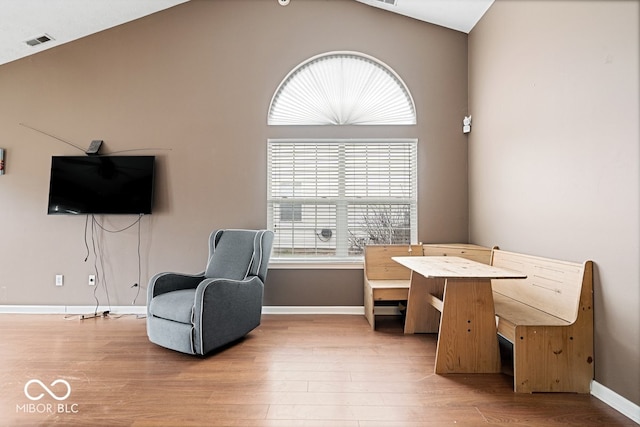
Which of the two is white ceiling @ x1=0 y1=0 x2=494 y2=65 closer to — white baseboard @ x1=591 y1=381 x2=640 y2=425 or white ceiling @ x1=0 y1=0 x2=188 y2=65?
white ceiling @ x1=0 y1=0 x2=188 y2=65

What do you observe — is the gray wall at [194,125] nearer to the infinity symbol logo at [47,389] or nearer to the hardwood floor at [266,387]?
the hardwood floor at [266,387]

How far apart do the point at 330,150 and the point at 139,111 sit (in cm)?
217

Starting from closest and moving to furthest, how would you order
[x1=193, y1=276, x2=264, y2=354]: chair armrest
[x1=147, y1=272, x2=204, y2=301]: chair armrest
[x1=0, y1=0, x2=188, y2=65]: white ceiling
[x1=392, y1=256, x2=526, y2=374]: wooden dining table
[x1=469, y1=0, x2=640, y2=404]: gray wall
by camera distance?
[x1=469, y1=0, x2=640, y2=404]: gray wall, [x1=392, y1=256, x2=526, y2=374]: wooden dining table, [x1=193, y1=276, x2=264, y2=354]: chair armrest, [x1=147, y1=272, x2=204, y2=301]: chair armrest, [x1=0, y1=0, x2=188, y2=65]: white ceiling

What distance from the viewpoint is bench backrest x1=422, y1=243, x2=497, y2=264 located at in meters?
2.99

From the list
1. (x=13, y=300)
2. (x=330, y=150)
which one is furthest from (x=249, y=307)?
(x=13, y=300)

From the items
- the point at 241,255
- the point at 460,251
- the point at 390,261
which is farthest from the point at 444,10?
the point at 241,255

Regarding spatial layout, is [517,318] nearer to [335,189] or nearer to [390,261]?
[390,261]

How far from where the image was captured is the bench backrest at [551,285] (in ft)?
6.24

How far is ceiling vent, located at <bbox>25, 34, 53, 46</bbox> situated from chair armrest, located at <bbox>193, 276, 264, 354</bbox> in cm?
333

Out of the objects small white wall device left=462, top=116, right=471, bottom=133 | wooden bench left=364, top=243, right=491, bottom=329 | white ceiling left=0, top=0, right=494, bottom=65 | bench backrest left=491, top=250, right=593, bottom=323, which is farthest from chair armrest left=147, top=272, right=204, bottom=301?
Answer: small white wall device left=462, top=116, right=471, bottom=133

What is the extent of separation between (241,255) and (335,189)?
1.26 meters

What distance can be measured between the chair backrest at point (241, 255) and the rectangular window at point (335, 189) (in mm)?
506

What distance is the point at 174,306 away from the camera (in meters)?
2.52

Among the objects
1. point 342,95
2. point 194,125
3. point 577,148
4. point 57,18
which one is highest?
point 57,18
